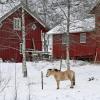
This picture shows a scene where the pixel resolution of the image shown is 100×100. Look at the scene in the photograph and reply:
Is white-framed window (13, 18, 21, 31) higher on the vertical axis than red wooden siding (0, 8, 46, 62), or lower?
higher

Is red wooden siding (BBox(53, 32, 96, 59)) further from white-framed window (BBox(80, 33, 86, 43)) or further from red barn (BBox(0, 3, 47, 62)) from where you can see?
red barn (BBox(0, 3, 47, 62))

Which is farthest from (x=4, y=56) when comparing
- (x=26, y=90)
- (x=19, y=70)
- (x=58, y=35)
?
(x=26, y=90)

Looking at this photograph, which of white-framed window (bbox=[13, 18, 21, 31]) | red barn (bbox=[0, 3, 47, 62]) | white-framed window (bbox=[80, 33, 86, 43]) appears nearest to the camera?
red barn (bbox=[0, 3, 47, 62])

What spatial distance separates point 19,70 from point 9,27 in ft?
39.3

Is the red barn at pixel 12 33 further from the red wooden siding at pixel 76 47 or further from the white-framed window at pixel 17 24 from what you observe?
the red wooden siding at pixel 76 47

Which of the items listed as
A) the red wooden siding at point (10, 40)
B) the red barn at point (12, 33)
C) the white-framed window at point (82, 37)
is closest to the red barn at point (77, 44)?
the white-framed window at point (82, 37)

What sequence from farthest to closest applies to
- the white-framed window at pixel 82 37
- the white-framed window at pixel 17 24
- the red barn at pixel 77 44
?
the white-framed window at pixel 82 37
the red barn at pixel 77 44
the white-framed window at pixel 17 24

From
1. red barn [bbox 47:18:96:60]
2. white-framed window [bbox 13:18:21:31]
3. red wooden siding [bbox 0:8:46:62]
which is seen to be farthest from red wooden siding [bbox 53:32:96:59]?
white-framed window [bbox 13:18:21:31]

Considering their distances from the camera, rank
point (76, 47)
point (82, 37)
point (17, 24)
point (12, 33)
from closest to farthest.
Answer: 1. point (12, 33)
2. point (17, 24)
3. point (82, 37)
4. point (76, 47)

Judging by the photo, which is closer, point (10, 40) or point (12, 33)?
point (12, 33)

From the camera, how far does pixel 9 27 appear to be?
43.4 m

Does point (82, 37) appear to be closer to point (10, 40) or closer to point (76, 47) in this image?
point (76, 47)

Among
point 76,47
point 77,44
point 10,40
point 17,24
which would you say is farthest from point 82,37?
point 10,40

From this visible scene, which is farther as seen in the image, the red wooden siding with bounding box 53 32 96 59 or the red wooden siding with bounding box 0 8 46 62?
the red wooden siding with bounding box 53 32 96 59
